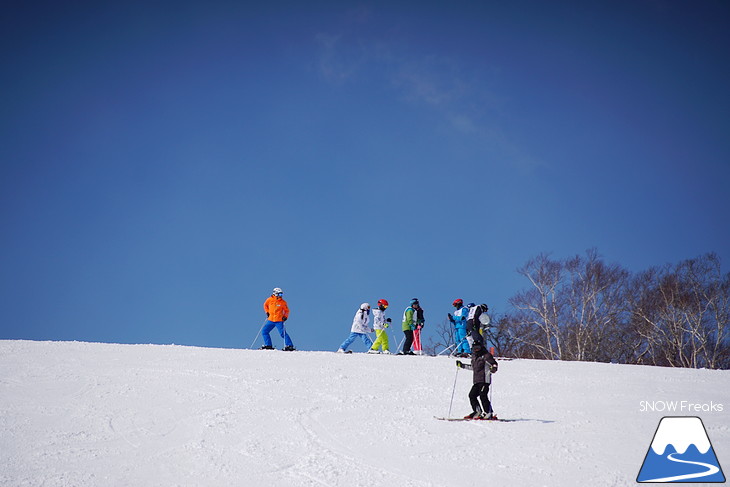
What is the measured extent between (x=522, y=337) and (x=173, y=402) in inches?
1204

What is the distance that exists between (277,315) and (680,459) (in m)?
13.4

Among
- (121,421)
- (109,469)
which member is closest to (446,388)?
(121,421)

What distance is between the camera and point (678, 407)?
10.8 m

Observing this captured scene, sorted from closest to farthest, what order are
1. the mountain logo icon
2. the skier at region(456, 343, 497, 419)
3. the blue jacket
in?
the mountain logo icon → the skier at region(456, 343, 497, 419) → the blue jacket

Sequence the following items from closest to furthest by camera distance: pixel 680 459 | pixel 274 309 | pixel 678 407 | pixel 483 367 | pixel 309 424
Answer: pixel 680 459 < pixel 309 424 < pixel 483 367 < pixel 678 407 < pixel 274 309

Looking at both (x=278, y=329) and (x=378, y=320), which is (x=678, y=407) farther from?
(x=278, y=329)

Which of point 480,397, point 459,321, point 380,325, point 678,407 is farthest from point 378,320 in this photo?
point 678,407

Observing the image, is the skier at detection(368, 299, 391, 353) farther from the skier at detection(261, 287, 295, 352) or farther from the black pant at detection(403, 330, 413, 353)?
the skier at detection(261, 287, 295, 352)

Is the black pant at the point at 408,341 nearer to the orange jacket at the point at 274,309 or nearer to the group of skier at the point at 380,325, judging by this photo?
the group of skier at the point at 380,325

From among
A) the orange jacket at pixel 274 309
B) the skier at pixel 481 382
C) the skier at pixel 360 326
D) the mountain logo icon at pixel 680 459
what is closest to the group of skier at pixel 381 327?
the skier at pixel 360 326

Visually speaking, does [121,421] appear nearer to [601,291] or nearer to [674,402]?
[674,402]

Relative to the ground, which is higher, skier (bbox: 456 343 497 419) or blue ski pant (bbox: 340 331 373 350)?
blue ski pant (bbox: 340 331 373 350)

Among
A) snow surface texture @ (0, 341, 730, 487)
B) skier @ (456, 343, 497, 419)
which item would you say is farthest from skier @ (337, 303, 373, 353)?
skier @ (456, 343, 497, 419)

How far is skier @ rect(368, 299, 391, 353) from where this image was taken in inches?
757
